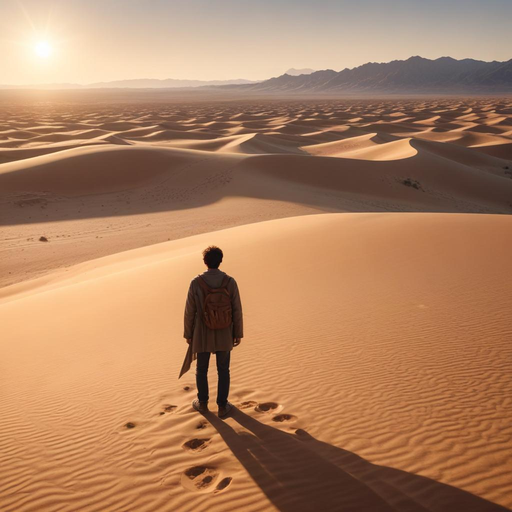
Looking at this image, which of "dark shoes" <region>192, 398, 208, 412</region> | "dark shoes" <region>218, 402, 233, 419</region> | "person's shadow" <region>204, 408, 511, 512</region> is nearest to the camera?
"person's shadow" <region>204, 408, 511, 512</region>

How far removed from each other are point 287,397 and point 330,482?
1283mm

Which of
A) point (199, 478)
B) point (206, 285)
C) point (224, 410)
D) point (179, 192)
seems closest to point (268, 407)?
point (224, 410)

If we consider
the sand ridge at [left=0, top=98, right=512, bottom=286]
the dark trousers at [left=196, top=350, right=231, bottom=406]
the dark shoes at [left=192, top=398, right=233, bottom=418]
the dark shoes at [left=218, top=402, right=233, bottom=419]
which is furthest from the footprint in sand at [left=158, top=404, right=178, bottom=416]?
the sand ridge at [left=0, top=98, right=512, bottom=286]

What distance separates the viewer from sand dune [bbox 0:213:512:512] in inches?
133

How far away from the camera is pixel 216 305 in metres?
→ 4.19

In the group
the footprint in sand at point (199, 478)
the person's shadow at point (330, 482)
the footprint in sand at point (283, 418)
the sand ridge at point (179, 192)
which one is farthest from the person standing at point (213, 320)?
the sand ridge at point (179, 192)

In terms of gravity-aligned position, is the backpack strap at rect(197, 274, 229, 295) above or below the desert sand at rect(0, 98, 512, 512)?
above

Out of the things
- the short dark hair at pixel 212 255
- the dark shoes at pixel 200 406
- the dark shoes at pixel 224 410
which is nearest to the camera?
the short dark hair at pixel 212 255

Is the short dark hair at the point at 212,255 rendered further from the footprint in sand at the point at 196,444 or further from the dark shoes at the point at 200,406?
the footprint in sand at the point at 196,444

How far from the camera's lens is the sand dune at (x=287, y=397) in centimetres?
339

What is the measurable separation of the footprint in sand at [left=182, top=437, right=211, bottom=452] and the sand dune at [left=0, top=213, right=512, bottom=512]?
A: 2 cm

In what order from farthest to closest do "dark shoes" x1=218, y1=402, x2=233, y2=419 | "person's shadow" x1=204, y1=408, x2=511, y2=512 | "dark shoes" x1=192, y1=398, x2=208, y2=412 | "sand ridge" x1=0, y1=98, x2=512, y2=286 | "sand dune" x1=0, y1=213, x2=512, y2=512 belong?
"sand ridge" x1=0, y1=98, x2=512, y2=286 < "dark shoes" x1=192, y1=398, x2=208, y2=412 < "dark shoes" x1=218, y1=402, x2=233, y2=419 < "sand dune" x1=0, y1=213, x2=512, y2=512 < "person's shadow" x1=204, y1=408, x2=511, y2=512

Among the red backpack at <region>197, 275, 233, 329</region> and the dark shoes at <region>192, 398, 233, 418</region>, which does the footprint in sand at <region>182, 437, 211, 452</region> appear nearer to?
the dark shoes at <region>192, 398, 233, 418</region>

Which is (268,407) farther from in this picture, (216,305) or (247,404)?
(216,305)
